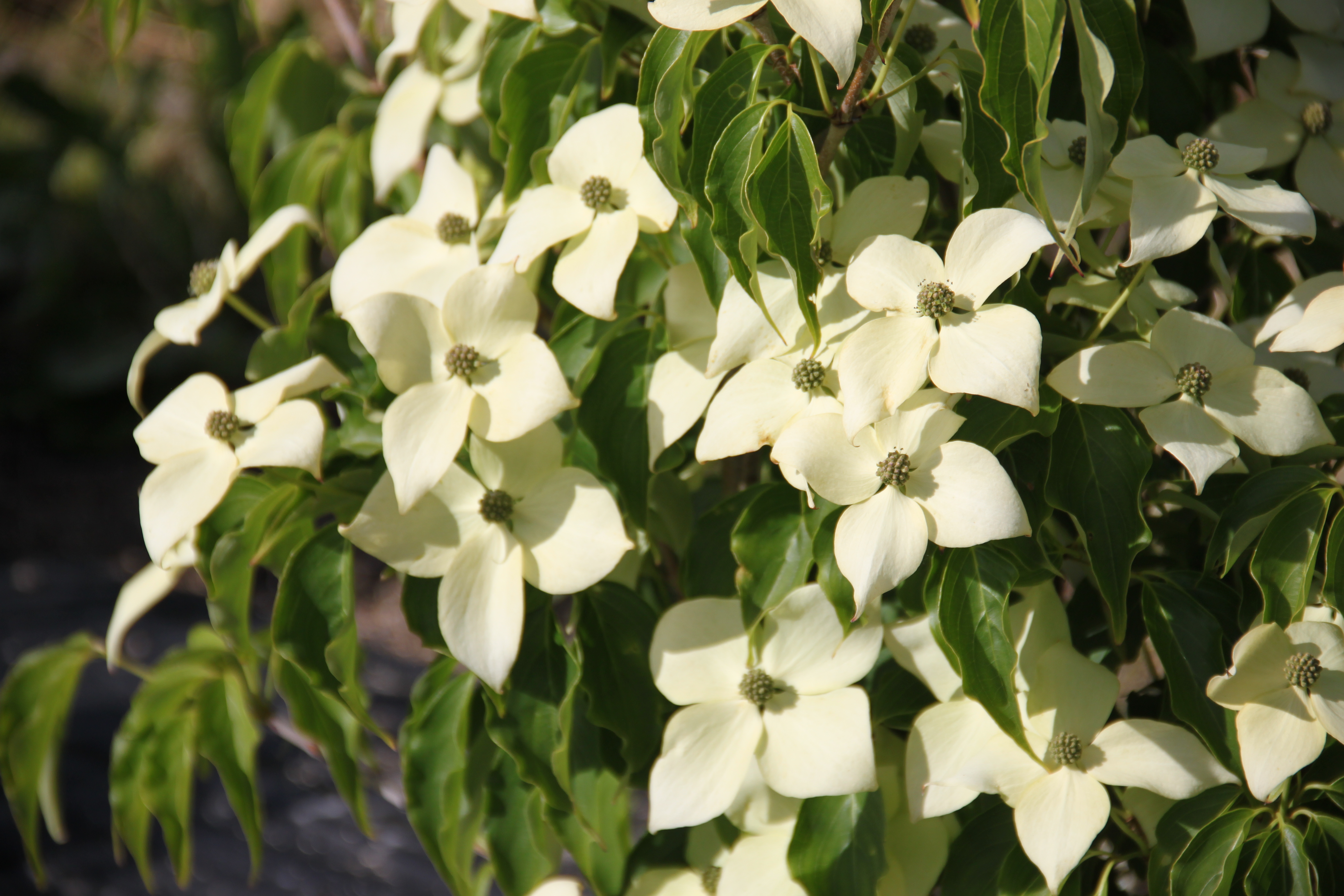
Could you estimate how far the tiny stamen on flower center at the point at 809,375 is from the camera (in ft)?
1.79

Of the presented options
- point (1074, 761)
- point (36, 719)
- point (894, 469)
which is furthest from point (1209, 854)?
point (36, 719)

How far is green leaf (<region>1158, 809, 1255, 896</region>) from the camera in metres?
0.55

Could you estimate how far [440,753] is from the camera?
2.29 feet

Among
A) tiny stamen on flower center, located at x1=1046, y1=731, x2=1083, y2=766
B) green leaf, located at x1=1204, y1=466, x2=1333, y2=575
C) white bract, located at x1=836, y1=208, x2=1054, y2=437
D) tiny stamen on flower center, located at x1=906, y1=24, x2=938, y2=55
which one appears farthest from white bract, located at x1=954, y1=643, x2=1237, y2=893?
tiny stamen on flower center, located at x1=906, y1=24, x2=938, y2=55

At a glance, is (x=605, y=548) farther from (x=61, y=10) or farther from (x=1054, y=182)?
(x=61, y=10)

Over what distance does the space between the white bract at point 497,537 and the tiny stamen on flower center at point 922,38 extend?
370mm

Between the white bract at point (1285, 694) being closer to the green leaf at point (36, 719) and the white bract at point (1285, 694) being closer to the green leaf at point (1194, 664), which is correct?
the green leaf at point (1194, 664)

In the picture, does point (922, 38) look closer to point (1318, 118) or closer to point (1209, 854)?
point (1318, 118)

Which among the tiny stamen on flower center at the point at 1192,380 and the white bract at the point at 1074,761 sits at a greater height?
the tiny stamen on flower center at the point at 1192,380

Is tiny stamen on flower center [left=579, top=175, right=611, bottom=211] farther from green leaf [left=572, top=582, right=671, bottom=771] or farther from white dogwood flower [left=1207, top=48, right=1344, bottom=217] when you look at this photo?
white dogwood flower [left=1207, top=48, right=1344, bottom=217]

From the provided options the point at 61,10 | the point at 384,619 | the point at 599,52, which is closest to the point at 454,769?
the point at 599,52

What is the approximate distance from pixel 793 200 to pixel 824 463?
0.14 m

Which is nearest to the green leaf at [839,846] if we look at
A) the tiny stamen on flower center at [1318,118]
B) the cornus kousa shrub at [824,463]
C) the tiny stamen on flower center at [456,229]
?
the cornus kousa shrub at [824,463]

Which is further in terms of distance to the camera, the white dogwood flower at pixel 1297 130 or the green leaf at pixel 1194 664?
the white dogwood flower at pixel 1297 130
